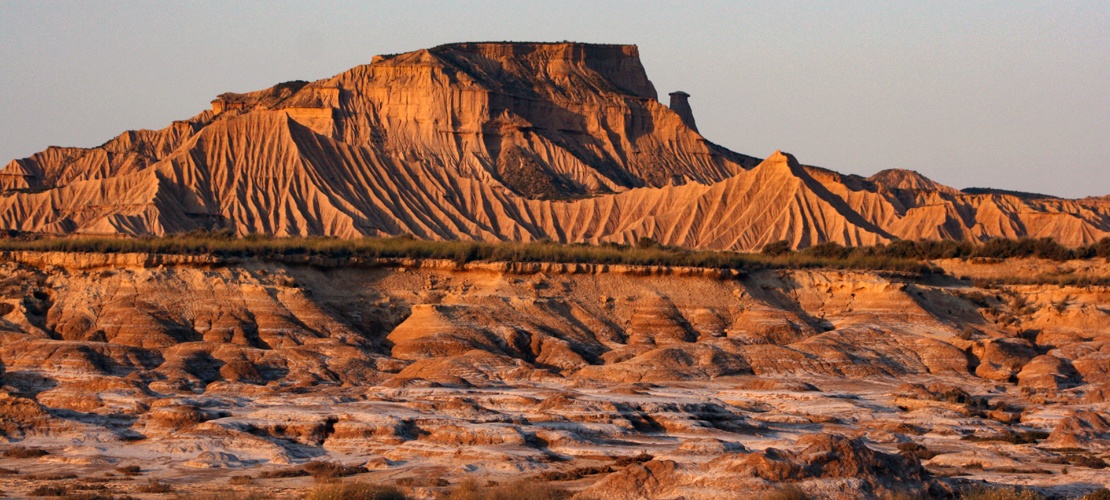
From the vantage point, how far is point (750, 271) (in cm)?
5128

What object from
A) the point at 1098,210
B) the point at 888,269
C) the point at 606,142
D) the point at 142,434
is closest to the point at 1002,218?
the point at 1098,210

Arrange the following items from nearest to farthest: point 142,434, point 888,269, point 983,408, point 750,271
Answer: point 142,434 < point 983,408 < point 750,271 < point 888,269

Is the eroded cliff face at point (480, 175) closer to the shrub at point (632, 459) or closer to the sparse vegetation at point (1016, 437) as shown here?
the sparse vegetation at point (1016, 437)

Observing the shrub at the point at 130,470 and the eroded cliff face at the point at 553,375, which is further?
the eroded cliff face at the point at 553,375

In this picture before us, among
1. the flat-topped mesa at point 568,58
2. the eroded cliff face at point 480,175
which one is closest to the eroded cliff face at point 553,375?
the eroded cliff face at point 480,175

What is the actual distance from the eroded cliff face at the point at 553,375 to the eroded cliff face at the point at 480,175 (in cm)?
4196

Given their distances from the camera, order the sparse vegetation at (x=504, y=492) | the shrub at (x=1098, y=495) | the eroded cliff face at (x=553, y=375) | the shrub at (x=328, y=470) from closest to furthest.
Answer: the sparse vegetation at (x=504, y=492) < the shrub at (x=1098, y=495) < the shrub at (x=328, y=470) < the eroded cliff face at (x=553, y=375)

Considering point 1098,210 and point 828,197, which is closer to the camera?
point 828,197

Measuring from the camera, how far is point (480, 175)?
128 meters

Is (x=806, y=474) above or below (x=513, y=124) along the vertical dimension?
below

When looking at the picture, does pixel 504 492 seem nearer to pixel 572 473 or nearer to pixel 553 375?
pixel 572 473

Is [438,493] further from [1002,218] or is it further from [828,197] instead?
[1002,218]

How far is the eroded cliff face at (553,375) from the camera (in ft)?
84.1

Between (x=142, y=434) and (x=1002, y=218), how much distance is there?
109462 millimetres
